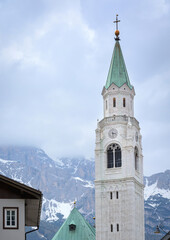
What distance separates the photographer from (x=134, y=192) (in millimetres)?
127812

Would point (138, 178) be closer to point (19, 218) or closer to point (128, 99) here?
point (128, 99)

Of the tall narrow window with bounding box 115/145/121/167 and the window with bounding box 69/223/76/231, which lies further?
the window with bounding box 69/223/76/231

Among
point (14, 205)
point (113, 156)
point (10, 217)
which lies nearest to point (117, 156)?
point (113, 156)

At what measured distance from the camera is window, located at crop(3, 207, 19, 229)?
48.8 meters

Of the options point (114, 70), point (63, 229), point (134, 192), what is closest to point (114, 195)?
point (134, 192)

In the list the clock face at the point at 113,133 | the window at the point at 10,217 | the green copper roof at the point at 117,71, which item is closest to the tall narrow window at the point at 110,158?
the clock face at the point at 113,133

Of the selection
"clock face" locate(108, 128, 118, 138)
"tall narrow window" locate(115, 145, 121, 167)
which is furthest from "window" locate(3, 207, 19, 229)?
"clock face" locate(108, 128, 118, 138)

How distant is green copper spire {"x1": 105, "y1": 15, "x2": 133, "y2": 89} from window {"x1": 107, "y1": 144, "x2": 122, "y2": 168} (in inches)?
472

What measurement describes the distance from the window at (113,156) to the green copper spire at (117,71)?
11988 mm

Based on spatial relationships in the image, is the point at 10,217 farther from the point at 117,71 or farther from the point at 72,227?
the point at 117,71

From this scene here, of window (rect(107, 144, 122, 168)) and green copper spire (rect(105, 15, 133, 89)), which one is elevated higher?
green copper spire (rect(105, 15, 133, 89))

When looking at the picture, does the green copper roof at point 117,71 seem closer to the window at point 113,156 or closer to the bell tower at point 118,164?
the bell tower at point 118,164

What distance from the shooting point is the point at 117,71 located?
13862 centimetres

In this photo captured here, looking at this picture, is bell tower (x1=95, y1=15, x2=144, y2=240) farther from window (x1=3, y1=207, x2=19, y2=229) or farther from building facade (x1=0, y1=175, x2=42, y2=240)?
window (x1=3, y1=207, x2=19, y2=229)
